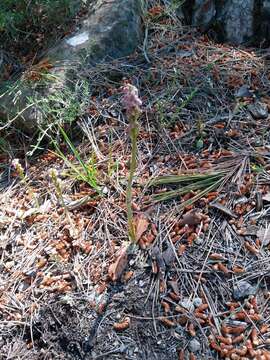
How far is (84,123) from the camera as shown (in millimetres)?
2367

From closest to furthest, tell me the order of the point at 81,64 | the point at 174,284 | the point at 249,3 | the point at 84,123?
the point at 174,284 < the point at 84,123 < the point at 81,64 < the point at 249,3

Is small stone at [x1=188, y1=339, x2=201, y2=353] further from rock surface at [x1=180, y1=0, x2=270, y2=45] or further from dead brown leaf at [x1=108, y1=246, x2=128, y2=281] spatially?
rock surface at [x1=180, y1=0, x2=270, y2=45]

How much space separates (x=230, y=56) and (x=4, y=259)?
1.77 meters

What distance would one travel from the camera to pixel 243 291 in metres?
1.68

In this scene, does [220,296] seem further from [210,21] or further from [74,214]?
[210,21]

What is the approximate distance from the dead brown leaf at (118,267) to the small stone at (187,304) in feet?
0.93

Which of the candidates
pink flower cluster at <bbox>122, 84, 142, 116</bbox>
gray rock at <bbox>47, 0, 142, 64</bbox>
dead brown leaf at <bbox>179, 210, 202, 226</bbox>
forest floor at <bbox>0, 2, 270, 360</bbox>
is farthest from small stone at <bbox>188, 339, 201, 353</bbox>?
gray rock at <bbox>47, 0, 142, 64</bbox>

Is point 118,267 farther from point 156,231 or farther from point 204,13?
point 204,13

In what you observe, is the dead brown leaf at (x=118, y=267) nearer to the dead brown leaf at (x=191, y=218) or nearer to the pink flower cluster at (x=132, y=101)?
the dead brown leaf at (x=191, y=218)

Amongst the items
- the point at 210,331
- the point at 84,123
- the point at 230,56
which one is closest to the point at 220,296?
the point at 210,331

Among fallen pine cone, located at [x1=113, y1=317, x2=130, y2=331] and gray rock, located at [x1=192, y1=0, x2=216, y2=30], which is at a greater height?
gray rock, located at [x1=192, y1=0, x2=216, y2=30]

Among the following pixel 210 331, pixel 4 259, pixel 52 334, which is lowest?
pixel 210 331

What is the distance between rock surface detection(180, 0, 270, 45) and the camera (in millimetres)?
2762

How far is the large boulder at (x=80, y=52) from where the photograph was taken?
2.44 metres
